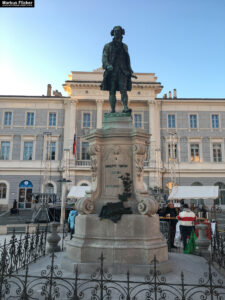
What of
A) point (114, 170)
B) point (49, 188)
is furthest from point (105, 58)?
point (49, 188)

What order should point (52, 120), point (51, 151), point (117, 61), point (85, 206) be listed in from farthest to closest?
point (52, 120)
point (51, 151)
point (117, 61)
point (85, 206)

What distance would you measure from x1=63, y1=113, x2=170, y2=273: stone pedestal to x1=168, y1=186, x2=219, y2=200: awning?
7.67m

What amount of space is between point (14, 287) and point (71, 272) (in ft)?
3.66

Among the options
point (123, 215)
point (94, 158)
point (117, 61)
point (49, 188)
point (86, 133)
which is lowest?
point (123, 215)

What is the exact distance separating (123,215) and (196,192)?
28.4 feet

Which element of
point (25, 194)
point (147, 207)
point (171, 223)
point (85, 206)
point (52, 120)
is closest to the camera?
point (147, 207)

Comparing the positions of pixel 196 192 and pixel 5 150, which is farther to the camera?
pixel 5 150

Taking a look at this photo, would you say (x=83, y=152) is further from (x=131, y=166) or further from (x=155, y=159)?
(x=131, y=166)

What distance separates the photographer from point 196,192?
13711 mm

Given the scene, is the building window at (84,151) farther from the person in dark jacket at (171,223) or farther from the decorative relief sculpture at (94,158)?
the decorative relief sculpture at (94,158)

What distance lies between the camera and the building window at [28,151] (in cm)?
3450

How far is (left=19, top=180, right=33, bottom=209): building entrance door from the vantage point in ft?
108

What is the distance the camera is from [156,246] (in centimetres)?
576

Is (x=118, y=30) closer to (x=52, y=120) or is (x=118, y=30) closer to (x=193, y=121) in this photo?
(x=52, y=120)
